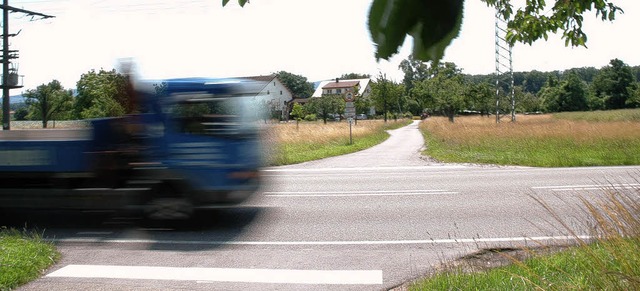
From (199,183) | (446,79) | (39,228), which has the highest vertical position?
(446,79)

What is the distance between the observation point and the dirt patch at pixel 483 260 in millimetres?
4221

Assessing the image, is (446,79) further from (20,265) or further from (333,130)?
(333,130)

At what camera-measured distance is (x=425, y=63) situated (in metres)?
0.84

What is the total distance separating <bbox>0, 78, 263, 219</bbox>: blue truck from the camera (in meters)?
6.35

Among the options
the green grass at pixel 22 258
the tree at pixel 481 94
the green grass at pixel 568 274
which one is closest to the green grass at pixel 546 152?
the green grass at pixel 568 274

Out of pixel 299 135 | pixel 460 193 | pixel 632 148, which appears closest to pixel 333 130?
pixel 299 135

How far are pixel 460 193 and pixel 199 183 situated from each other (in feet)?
14.8

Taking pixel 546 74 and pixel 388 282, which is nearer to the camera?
pixel 546 74

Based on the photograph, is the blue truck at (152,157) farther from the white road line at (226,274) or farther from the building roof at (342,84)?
the building roof at (342,84)

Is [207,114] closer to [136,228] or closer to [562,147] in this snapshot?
[136,228]

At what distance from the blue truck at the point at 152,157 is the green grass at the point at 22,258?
992mm

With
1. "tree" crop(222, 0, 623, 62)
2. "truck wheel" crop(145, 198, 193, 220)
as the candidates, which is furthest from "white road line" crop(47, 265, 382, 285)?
"tree" crop(222, 0, 623, 62)

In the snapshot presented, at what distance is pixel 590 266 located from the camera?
3.38 meters

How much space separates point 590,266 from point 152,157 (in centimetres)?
481
